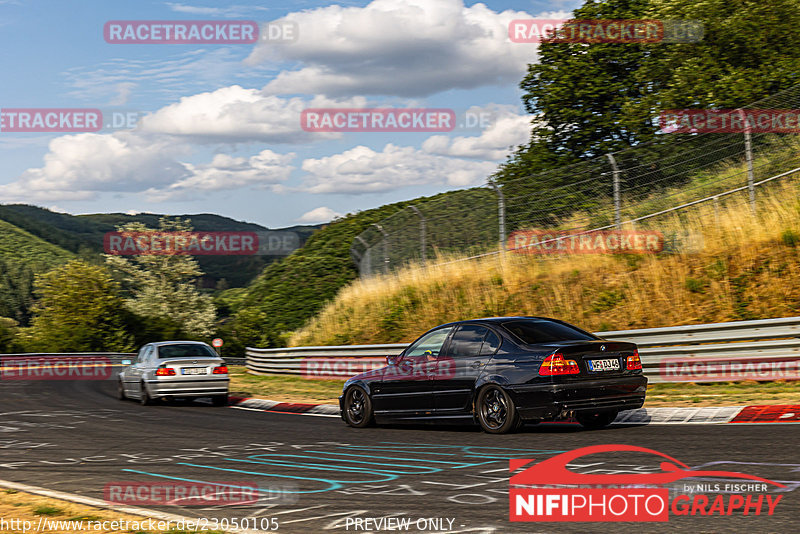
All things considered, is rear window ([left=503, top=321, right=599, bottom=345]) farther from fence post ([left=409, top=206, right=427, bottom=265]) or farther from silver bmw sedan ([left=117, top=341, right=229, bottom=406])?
fence post ([left=409, top=206, right=427, bottom=265])

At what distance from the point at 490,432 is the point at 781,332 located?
567 centimetres

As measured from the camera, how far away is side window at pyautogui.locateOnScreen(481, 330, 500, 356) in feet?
36.0

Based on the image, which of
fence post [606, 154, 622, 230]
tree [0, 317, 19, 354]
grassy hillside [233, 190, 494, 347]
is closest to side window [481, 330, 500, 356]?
fence post [606, 154, 622, 230]

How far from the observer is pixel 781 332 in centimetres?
1354

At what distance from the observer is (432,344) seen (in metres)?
12.2

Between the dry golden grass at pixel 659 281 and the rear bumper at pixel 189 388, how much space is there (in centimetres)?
694

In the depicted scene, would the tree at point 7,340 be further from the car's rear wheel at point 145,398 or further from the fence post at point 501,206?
the fence post at point 501,206

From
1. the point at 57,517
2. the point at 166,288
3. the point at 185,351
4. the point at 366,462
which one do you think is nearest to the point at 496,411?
the point at 366,462

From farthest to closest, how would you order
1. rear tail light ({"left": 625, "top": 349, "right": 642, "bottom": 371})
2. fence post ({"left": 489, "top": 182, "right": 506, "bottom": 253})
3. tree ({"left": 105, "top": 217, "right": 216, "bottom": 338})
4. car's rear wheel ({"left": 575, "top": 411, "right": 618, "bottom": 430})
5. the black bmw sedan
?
tree ({"left": 105, "top": 217, "right": 216, "bottom": 338})
fence post ({"left": 489, "top": 182, "right": 506, "bottom": 253})
car's rear wheel ({"left": 575, "top": 411, "right": 618, "bottom": 430})
rear tail light ({"left": 625, "top": 349, "right": 642, "bottom": 371})
the black bmw sedan

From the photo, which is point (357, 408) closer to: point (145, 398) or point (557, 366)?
point (557, 366)

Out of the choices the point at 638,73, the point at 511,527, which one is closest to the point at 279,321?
the point at 638,73

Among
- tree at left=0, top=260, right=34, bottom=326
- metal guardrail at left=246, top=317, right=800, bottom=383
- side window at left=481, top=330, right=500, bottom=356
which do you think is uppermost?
tree at left=0, top=260, right=34, bottom=326

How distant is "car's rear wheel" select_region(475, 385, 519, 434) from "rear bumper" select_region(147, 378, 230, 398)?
9.06m

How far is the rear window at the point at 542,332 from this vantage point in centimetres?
1087
